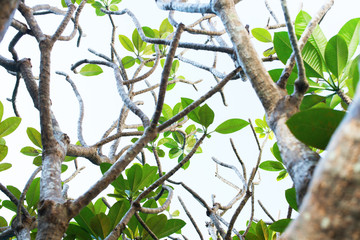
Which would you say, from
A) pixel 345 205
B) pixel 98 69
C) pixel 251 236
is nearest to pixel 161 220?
pixel 251 236

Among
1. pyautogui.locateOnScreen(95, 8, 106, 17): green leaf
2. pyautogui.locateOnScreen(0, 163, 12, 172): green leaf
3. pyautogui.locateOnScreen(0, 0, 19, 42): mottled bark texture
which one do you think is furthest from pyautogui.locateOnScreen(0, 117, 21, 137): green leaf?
pyautogui.locateOnScreen(95, 8, 106, 17): green leaf

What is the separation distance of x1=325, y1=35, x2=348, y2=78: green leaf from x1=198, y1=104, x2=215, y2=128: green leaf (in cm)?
40

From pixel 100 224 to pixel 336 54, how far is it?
0.93 meters

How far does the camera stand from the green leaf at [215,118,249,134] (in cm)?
112

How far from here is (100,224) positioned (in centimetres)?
101

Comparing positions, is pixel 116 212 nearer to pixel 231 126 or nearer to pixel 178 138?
pixel 231 126

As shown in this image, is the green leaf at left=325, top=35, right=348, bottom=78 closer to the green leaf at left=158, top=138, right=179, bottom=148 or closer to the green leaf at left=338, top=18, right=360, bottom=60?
the green leaf at left=338, top=18, right=360, bottom=60

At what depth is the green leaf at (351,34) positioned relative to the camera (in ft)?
3.11

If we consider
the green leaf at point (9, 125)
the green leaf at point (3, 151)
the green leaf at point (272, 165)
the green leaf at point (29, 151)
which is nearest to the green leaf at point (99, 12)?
the green leaf at point (29, 151)

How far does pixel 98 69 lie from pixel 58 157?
1099 millimetres

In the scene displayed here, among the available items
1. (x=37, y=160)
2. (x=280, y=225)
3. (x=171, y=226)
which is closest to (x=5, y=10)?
(x=280, y=225)

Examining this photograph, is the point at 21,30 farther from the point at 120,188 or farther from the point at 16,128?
the point at 120,188

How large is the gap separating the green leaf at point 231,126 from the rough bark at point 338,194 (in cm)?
88

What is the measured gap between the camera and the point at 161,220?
1.08 meters
